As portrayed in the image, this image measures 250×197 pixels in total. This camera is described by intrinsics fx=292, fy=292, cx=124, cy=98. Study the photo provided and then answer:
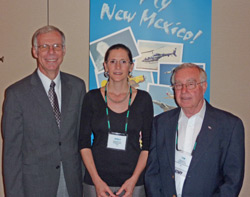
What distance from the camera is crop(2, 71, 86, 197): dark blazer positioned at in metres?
2.22

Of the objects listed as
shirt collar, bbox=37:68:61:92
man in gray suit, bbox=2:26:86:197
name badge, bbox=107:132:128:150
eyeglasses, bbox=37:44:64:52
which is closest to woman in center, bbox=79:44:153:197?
name badge, bbox=107:132:128:150

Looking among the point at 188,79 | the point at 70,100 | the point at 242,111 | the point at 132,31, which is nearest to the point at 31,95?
the point at 70,100

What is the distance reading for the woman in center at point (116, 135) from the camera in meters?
2.37

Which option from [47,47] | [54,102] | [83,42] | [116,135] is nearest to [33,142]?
[54,102]

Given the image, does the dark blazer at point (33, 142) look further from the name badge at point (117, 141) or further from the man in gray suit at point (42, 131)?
the name badge at point (117, 141)

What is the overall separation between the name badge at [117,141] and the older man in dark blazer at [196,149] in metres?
0.28

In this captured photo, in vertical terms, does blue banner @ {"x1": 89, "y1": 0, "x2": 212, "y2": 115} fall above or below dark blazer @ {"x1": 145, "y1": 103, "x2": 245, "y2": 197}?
above

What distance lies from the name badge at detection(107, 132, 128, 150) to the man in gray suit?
0.32m

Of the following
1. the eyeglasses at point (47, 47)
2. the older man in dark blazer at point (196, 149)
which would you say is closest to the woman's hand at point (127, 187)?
the older man in dark blazer at point (196, 149)

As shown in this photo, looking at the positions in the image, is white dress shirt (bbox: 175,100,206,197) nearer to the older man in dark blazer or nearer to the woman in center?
the older man in dark blazer

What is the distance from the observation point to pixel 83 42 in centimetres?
314

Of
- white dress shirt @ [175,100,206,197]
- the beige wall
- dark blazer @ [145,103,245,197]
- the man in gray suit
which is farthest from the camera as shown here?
the beige wall

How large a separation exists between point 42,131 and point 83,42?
4.08 feet

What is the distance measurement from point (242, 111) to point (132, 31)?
1.51 meters
